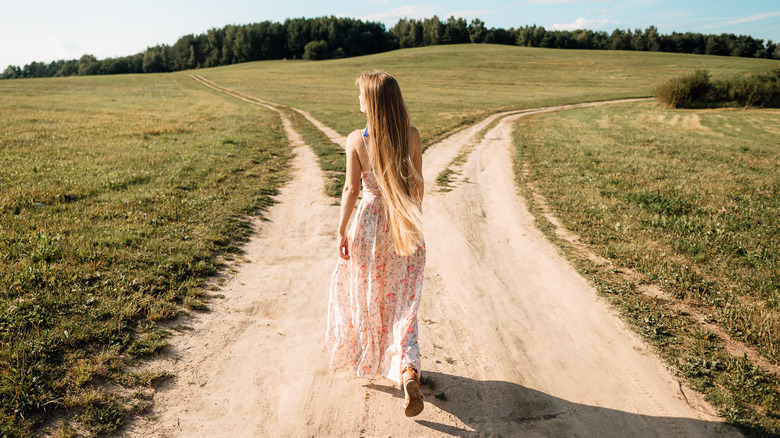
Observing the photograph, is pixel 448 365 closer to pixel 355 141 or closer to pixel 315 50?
pixel 355 141

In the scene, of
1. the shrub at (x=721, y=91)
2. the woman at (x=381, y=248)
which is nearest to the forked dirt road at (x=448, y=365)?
the woman at (x=381, y=248)

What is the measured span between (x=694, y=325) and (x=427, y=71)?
231 ft

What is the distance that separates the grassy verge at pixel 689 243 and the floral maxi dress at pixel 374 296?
312 cm

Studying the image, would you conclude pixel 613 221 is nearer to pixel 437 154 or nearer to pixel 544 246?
pixel 544 246

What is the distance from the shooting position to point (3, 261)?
6281mm

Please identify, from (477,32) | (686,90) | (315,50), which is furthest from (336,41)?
(686,90)

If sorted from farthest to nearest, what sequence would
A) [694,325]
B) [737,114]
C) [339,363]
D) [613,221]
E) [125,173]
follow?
[737,114] → [125,173] → [613,221] → [694,325] → [339,363]

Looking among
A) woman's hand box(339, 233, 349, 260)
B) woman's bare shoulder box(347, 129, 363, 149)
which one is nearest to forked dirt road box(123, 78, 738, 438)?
woman's hand box(339, 233, 349, 260)

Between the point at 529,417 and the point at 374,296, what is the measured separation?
1871mm

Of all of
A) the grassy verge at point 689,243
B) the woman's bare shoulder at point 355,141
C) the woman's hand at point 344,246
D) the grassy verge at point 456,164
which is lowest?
the grassy verge at point 689,243

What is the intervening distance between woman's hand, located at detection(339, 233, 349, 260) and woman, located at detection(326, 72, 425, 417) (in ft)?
0.03

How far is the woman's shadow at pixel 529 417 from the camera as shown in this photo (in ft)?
13.1

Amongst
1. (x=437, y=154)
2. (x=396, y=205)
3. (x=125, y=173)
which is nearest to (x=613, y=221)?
(x=396, y=205)

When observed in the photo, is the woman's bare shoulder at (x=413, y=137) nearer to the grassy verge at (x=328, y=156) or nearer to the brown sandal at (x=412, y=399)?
the brown sandal at (x=412, y=399)
